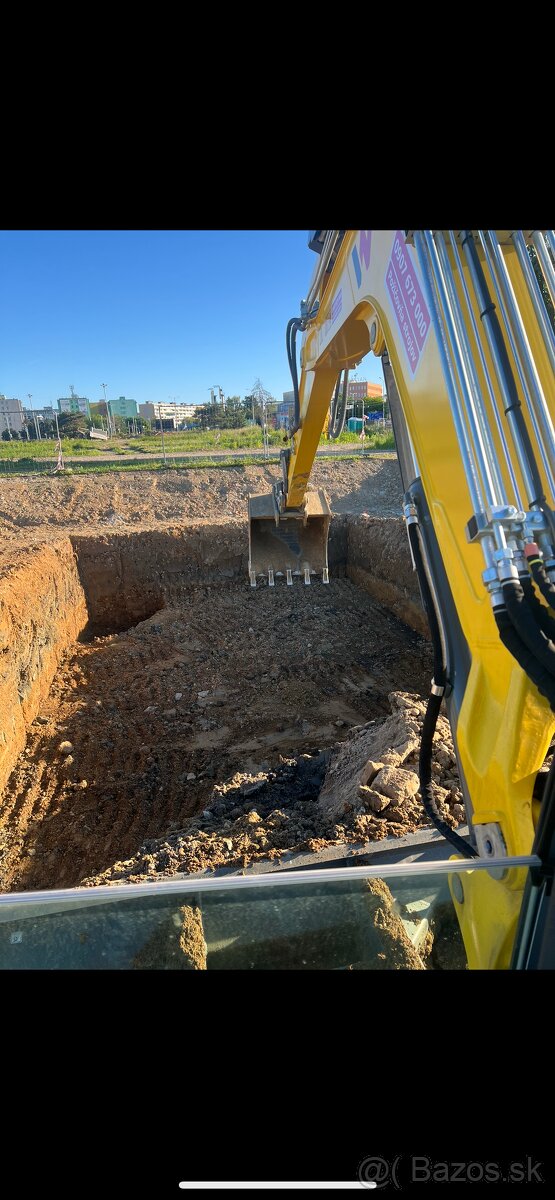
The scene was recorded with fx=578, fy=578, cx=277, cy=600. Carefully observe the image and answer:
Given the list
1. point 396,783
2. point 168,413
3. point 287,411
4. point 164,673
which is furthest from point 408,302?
point 168,413

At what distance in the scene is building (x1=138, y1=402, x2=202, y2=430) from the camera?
43.0 metres

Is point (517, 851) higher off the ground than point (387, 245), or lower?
lower

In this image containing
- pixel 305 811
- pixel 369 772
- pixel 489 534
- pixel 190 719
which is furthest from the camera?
pixel 190 719

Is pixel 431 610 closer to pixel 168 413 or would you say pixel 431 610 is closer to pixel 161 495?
pixel 161 495

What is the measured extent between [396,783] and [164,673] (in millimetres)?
4700

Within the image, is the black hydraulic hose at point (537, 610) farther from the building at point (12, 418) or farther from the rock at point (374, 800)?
the building at point (12, 418)

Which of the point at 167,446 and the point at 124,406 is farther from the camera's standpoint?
the point at 124,406

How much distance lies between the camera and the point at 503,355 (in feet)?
5.57

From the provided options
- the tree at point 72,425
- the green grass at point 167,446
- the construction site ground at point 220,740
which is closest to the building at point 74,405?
the tree at point 72,425

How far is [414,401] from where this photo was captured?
2287mm

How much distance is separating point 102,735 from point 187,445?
20.7 metres
